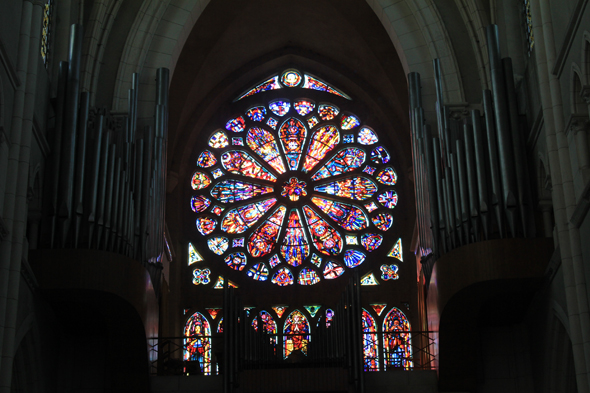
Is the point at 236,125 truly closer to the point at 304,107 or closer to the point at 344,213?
the point at 304,107

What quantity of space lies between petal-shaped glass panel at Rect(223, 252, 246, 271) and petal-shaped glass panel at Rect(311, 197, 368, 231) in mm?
1864

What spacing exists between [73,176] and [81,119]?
34.3 inches

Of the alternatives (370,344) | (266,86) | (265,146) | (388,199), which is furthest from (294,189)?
(370,344)

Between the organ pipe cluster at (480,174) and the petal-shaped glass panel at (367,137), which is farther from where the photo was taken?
the petal-shaped glass panel at (367,137)

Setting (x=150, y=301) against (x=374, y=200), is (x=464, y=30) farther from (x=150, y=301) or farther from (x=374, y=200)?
(x=150, y=301)

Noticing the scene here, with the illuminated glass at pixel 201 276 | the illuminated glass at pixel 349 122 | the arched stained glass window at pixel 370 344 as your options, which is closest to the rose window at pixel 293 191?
the illuminated glass at pixel 349 122

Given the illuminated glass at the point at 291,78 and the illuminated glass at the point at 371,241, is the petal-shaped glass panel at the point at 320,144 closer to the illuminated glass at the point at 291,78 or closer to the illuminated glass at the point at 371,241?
the illuminated glass at the point at 291,78

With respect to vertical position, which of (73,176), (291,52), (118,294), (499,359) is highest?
(291,52)

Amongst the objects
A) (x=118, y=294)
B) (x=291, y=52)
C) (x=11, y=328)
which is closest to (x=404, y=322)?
(x=291, y=52)

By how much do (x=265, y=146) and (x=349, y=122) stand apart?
72.4 inches

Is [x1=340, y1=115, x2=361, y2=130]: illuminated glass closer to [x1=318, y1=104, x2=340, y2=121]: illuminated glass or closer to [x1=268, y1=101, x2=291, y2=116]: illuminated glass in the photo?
[x1=318, y1=104, x2=340, y2=121]: illuminated glass

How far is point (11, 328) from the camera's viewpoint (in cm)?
907

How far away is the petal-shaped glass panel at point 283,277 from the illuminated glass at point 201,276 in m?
1.25

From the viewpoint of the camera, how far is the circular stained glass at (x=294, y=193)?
57.5 feet
